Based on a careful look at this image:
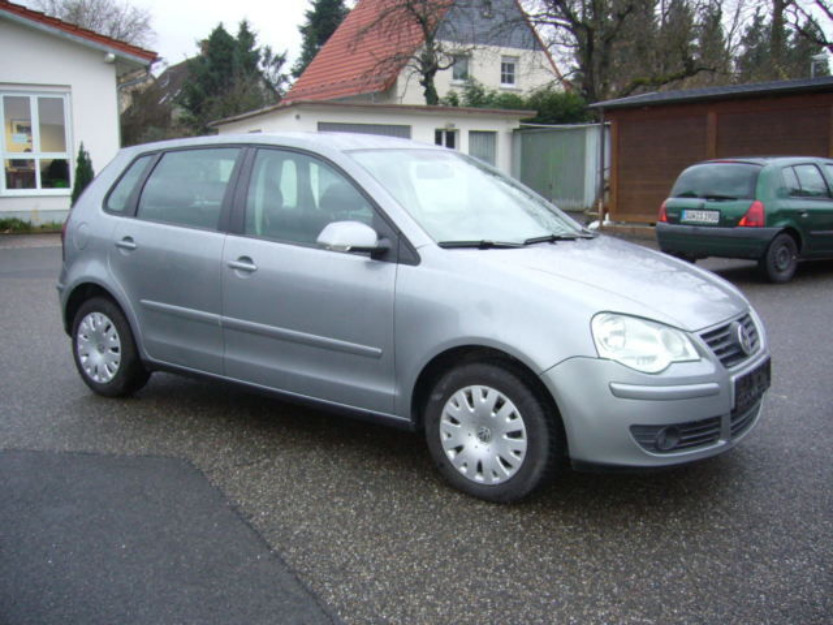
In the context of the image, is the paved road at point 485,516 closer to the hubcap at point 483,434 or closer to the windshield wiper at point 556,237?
the hubcap at point 483,434

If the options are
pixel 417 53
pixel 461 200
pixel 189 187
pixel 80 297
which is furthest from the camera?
pixel 417 53

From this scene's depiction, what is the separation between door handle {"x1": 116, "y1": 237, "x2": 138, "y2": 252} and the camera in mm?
5402

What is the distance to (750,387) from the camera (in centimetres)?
403

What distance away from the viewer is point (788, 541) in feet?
11.8

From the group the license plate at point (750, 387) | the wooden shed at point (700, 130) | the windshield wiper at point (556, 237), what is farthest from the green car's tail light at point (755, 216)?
the license plate at point (750, 387)

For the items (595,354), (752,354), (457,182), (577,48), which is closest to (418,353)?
(595,354)

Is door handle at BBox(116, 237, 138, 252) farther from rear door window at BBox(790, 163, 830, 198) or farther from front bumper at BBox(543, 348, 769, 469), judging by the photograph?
rear door window at BBox(790, 163, 830, 198)

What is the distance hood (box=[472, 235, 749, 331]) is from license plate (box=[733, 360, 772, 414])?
29 centimetres

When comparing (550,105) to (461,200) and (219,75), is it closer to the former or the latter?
(461,200)

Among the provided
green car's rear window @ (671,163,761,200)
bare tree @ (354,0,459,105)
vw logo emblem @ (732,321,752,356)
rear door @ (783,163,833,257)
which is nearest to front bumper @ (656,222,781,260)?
green car's rear window @ (671,163,761,200)

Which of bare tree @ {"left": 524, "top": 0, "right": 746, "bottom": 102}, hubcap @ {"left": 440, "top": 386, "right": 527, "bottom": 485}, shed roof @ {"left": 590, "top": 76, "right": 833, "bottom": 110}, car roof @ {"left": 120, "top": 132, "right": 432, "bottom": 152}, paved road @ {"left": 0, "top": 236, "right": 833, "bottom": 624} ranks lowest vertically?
paved road @ {"left": 0, "top": 236, "right": 833, "bottom": 624}

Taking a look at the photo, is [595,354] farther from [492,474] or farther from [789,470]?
[789,470]

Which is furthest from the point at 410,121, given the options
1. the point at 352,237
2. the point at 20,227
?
the point at 352,237

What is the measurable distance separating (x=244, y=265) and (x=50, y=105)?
640 inches
